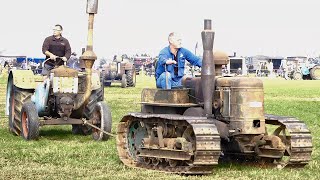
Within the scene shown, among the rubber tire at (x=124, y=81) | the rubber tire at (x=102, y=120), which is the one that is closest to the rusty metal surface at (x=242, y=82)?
the rubber tire at (x=102, y=120)

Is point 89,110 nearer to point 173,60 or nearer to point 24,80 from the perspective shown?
point 24,80

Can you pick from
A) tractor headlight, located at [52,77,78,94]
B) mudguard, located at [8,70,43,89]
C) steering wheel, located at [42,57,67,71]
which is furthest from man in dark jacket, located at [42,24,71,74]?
tractor headlight, located at [52,77,78,94]

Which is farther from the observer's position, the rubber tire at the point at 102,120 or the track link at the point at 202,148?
the rubber tire at the point at 102,120

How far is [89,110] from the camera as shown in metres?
14.8

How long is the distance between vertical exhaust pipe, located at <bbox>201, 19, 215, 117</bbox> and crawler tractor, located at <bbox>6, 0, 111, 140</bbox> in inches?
144

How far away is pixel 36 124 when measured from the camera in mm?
13656

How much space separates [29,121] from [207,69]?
4.85 meters

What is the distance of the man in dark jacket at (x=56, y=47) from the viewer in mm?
15359

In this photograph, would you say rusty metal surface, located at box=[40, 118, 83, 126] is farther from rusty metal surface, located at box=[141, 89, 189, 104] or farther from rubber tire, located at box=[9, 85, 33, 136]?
rusty metal surface, located at box=[141, 89, 189, 104]

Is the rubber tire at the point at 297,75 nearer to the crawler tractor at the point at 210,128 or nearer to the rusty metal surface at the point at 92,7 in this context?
the rusty metal surface at the point at 92,7

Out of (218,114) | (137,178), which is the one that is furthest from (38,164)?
(218,114)

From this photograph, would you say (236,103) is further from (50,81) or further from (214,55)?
(50,81)

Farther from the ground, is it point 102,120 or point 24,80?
point 24,80

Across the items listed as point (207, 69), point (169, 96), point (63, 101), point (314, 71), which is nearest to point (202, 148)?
point (207, 69)
